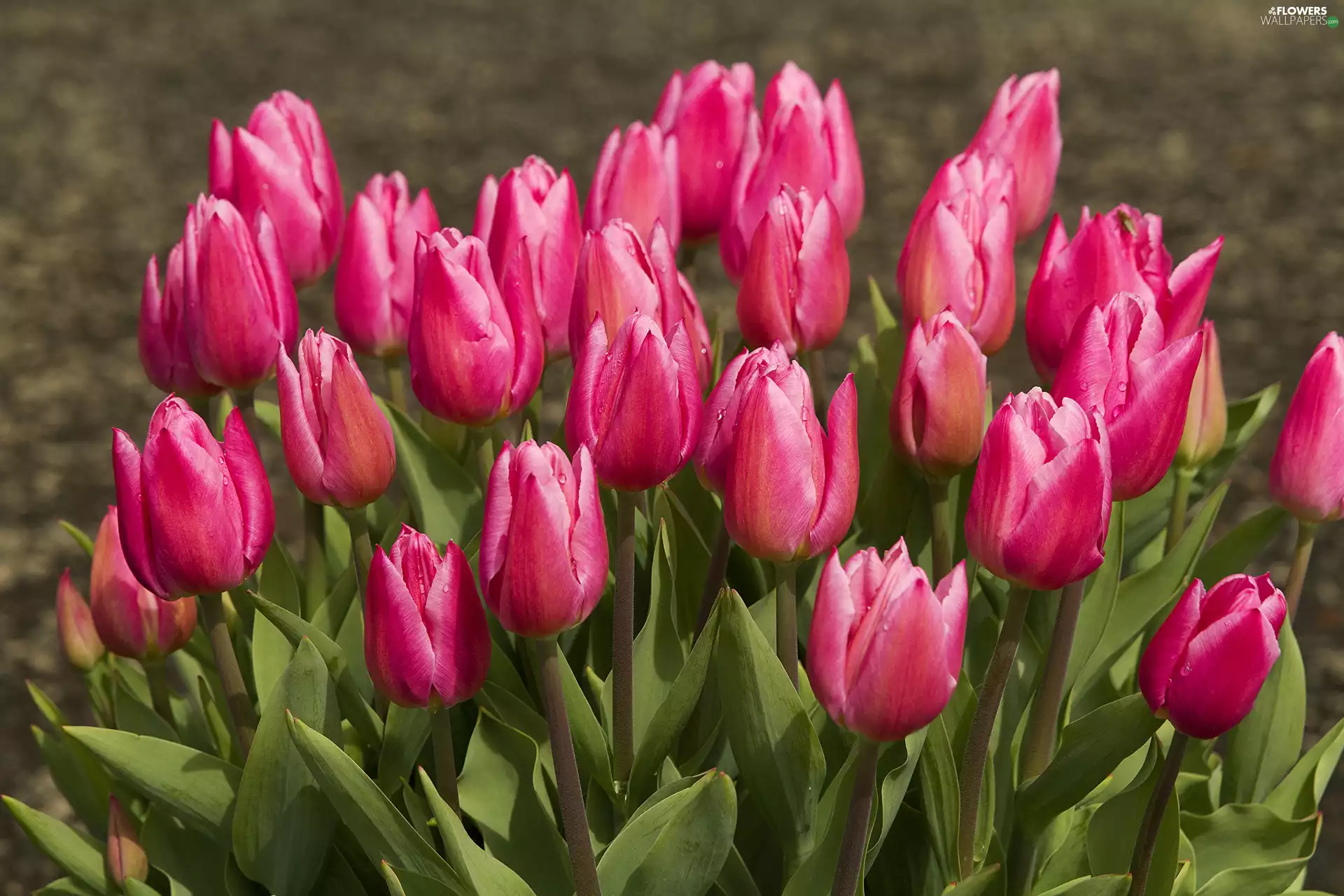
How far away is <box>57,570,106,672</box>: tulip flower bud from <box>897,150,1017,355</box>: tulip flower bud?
3.08ft

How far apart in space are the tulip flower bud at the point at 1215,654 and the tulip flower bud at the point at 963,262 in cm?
37

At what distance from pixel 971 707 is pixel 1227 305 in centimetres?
324

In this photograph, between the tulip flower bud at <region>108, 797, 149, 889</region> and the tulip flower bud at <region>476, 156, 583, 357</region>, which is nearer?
the tulip flower bud at <region>476, 156, 583, 357</region>

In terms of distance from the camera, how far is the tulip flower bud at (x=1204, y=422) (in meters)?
1.44

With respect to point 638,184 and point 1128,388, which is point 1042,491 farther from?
point 638,184

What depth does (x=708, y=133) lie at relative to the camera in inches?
58.9

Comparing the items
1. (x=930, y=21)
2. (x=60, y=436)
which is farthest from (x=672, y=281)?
(x=930, y=21)

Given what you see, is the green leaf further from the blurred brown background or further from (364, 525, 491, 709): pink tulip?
the blurred brown background

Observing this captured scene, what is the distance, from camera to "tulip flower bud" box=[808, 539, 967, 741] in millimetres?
910

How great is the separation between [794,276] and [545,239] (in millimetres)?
219

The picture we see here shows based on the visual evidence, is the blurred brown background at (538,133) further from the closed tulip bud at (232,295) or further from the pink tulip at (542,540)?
the pink tulip at (542,540)

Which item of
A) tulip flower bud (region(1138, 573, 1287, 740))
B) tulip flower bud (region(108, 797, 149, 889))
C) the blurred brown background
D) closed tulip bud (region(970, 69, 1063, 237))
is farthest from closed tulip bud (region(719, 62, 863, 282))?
the blurred brown background

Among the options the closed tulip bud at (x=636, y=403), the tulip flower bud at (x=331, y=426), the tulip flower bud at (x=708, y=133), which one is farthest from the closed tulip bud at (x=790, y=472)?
the tulip flower bud at (x=708, y=133)

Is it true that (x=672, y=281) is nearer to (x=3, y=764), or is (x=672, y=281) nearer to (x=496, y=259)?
(x=496, y=259)
